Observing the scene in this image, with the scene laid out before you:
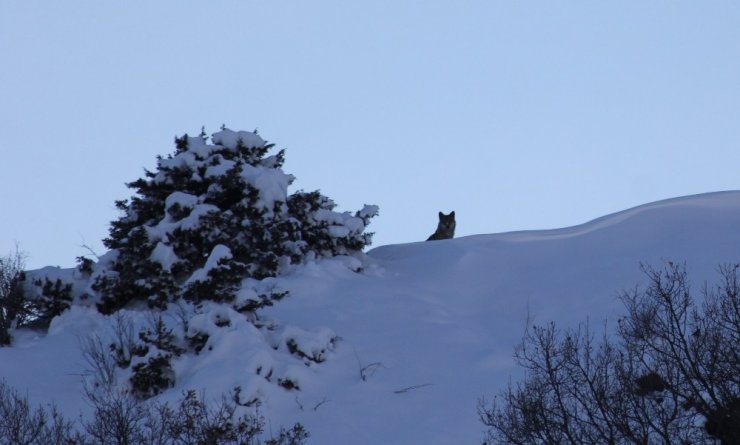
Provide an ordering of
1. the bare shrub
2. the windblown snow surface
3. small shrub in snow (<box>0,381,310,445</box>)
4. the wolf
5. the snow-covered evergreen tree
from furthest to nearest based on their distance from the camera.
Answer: the wolf < the snow-covered evergreen tree < the windblown snow surface < the bare shrub < small shrub in snow (<box>0,381,310,445</box>)

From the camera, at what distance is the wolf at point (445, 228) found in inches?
1374

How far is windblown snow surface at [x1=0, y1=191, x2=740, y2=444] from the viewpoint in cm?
1972

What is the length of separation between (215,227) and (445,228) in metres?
10.5

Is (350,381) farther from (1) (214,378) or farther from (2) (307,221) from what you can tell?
(2) (307,221)

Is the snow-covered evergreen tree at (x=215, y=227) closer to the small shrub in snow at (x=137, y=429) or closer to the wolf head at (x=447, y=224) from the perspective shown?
the wolf head at (x=447, y=224)

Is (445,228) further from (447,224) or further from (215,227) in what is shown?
(215,227)

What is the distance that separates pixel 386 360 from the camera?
72.1 ft

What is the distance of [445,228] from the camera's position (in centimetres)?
3491

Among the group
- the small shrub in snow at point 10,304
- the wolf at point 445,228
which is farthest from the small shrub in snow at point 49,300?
the wolf at point 445,228

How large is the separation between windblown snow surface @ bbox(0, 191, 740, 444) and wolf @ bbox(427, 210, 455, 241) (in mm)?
2239

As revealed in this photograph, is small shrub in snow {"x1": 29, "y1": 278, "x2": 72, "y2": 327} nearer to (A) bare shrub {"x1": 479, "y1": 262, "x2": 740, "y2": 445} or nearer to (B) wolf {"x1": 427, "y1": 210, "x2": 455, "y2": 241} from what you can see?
(A) bare shrub {"x1": 479, "y1": 262, "x2": 740, "y2": 445}

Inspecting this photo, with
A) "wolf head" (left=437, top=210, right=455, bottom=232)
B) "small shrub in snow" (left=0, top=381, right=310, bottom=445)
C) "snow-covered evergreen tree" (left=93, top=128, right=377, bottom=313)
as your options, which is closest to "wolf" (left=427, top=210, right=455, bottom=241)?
"wolf head" (left=437, top=210, right=455, bottom=232)

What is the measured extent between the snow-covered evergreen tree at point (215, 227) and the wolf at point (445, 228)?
486cm

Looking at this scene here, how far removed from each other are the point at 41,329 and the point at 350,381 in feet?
30.2
